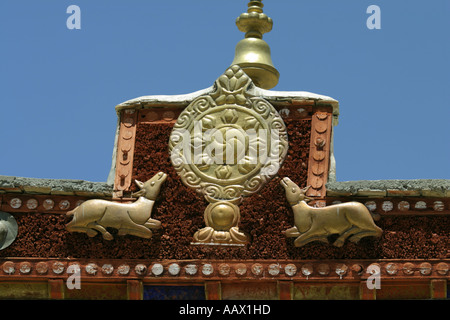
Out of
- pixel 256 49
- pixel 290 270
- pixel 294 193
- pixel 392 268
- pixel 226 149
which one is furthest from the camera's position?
pixel 256 49

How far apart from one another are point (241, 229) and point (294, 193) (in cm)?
60

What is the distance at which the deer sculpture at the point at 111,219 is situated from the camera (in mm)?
10219

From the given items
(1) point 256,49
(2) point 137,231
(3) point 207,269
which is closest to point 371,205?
(3) point 207,269

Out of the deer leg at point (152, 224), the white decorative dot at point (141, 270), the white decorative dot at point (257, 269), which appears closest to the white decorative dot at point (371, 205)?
the white decorative dot at point (257, 269)

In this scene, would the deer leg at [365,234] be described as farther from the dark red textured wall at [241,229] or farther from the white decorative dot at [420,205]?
the white decorative dot at [420,205]

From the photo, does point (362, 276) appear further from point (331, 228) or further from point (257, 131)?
point (257, 131)

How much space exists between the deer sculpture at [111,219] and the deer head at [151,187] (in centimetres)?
14

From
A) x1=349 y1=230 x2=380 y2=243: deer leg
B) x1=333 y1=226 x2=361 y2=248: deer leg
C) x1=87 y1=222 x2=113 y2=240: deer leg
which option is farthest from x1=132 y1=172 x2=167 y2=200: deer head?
x1=349 y1=230 x2=380 y2=243: deer leg

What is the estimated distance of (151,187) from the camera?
34.2ft

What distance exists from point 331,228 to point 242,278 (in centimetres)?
93

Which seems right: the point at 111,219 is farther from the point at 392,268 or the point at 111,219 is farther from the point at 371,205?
the point at 392,268

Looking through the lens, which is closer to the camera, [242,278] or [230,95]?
[242,278]

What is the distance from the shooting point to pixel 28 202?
10.5 m

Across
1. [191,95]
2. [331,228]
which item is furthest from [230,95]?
[331,228]
